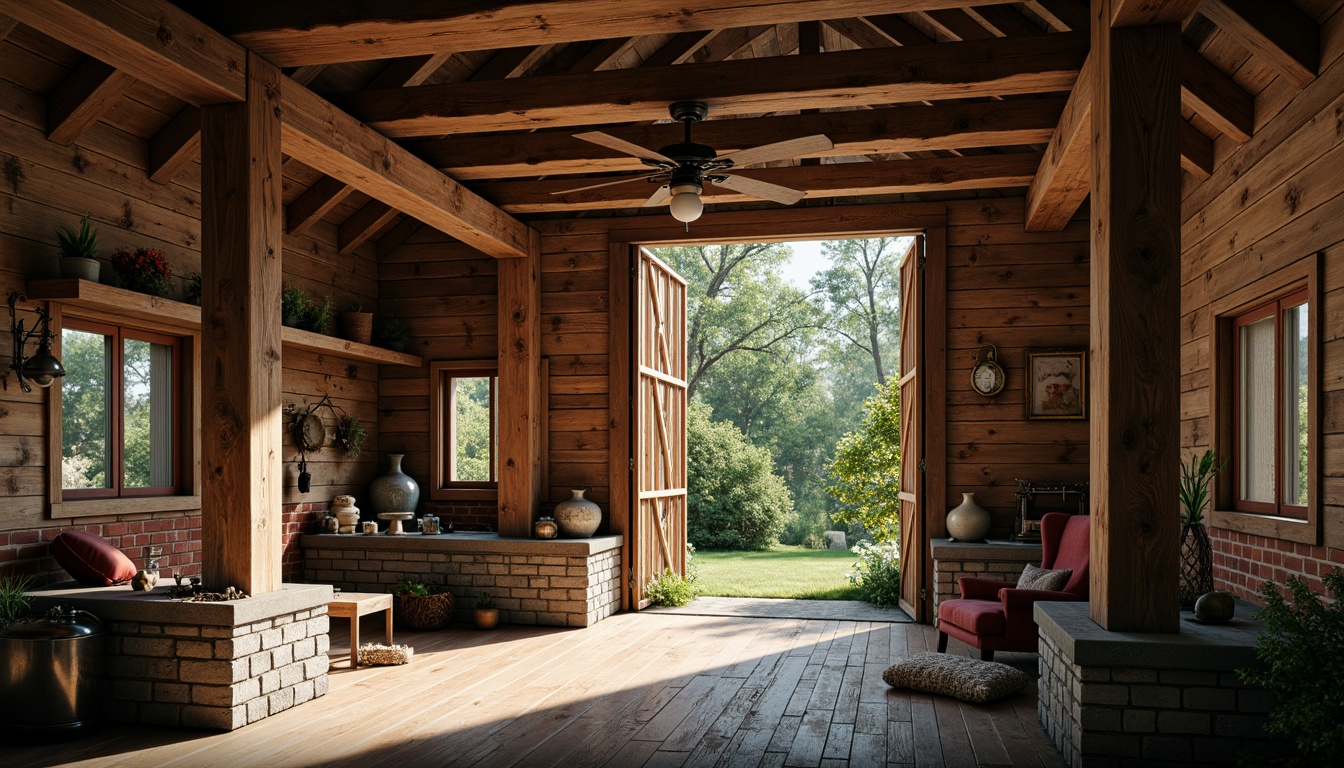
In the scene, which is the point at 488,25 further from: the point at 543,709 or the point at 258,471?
the point at 543,709

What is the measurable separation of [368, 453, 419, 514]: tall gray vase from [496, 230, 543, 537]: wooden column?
2.72 feet

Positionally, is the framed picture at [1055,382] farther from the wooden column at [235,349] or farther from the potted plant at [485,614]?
the wooden column at [235,349]

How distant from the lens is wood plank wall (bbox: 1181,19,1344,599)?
13.9ft

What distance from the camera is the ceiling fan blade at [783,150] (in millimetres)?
4718

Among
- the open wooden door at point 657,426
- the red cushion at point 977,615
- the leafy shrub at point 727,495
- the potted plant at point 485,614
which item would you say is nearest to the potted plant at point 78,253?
the potted plant at point 485,614

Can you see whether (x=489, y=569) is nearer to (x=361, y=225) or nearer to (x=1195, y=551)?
(x=361, y=225)

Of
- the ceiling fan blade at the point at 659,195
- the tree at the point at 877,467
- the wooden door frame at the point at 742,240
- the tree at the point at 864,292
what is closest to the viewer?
the ceiling fan blade at the point at 659,195

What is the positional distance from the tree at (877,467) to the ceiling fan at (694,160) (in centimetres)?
500

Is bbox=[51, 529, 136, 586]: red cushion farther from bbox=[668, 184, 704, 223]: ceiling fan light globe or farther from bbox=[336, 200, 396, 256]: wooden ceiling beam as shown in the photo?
bbox=[336, 200, 396, 256]: wooden ceiling beam

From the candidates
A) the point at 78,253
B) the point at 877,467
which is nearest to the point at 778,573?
the point at 877,467

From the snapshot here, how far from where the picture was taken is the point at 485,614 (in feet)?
23.3

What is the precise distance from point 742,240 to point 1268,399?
3.79 metres

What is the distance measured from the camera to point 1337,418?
4.29 metres

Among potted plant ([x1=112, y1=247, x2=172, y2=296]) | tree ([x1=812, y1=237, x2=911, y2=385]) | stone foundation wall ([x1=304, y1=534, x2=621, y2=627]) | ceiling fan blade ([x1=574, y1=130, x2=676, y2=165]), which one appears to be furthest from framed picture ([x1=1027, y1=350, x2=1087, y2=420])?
tree ([x1=812, y1=237, x2=911, y2=385])
